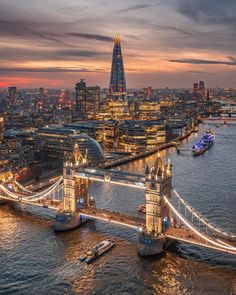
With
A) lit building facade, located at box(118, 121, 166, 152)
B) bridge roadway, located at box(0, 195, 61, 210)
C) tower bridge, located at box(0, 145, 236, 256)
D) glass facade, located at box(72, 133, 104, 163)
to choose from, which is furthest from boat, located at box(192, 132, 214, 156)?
bridge roadway, located at box(0, 195, 61, 210)

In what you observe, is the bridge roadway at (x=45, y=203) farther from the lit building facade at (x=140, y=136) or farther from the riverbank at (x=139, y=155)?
the lit building facade at (x=140, y=136)

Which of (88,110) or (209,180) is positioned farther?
(88,110)

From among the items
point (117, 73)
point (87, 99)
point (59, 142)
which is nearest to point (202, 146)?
point (59, 142)

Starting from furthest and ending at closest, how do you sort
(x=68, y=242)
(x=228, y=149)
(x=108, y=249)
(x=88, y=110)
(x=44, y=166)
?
1. (x=88, y=110)
2. (x=228, y=149)
3. (x=44, y=166)
4. (x=68, y=242)
5. (x=108, y=249)

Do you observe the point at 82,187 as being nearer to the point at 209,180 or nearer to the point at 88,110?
Result: the point at 209,180

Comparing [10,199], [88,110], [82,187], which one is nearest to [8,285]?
[82,187]

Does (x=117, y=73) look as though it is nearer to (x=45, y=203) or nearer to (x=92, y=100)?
(x=92, y=100)

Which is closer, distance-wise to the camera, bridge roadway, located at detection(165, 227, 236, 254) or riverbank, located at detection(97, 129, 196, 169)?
bridge roadway, located at detection(165, 227, 236, 254)

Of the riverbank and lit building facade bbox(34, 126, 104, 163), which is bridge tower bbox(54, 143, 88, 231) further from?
lit building facade bbox(34, 126, 104, 163)
